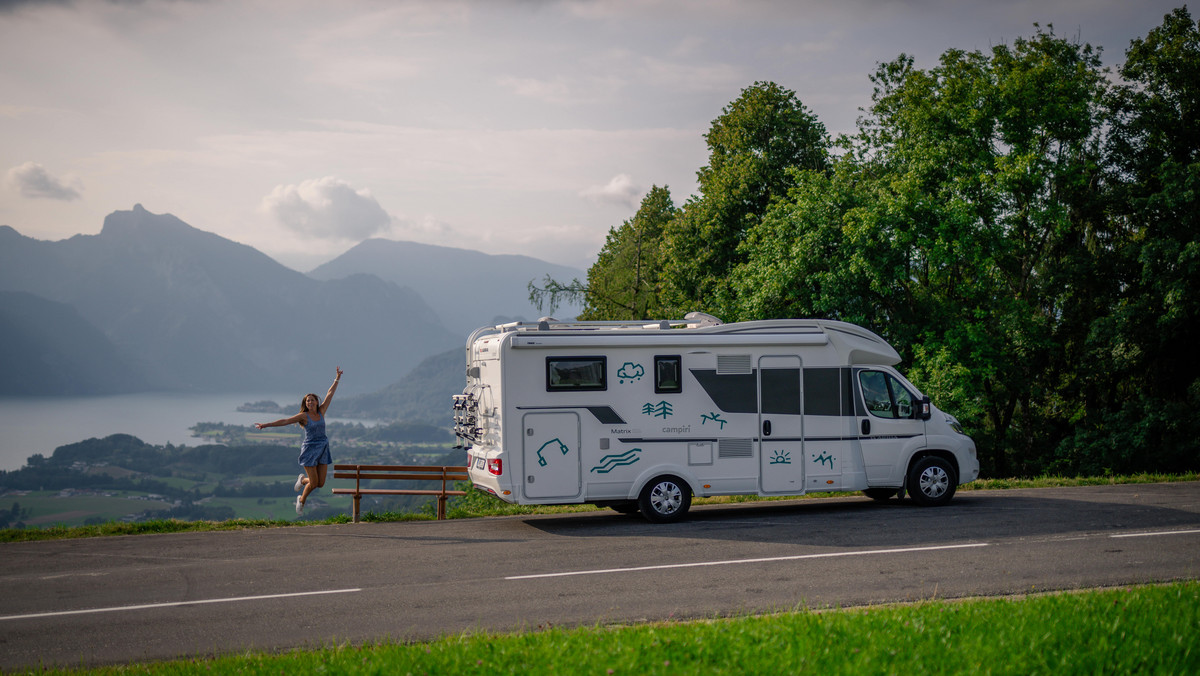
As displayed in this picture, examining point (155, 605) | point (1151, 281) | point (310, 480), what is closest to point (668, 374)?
point (310, 480)

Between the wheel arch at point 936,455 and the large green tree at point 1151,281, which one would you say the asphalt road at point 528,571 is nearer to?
Answer: the wheel arch at point 936,455

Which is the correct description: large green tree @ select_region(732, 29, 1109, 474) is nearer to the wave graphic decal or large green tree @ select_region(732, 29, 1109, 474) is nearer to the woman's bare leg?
the wave graphic decal

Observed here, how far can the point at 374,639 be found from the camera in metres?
6.79

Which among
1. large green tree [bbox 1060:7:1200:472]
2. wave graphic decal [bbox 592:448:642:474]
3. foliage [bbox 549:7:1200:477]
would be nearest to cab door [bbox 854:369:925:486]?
wave graphic decal [bbox 592:448:642:474]

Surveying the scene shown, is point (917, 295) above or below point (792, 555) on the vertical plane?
above

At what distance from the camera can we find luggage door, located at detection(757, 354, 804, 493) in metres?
12.5

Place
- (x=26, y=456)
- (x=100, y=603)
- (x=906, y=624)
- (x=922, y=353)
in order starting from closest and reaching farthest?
(x=906, y=624) < (x=100, y=603) < (x=922, y=353) < (x=26, y=456)

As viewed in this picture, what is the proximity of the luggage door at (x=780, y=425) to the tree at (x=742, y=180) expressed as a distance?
17208 millimetres

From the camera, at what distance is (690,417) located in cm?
1226

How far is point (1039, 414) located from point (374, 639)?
30.4 metres

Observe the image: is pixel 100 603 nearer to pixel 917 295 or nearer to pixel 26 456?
pixel 917 295

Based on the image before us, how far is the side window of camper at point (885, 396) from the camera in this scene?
13.0m

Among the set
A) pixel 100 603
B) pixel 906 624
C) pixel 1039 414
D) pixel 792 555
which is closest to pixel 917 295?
pixel 1039 414

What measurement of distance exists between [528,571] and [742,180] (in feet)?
76.1
